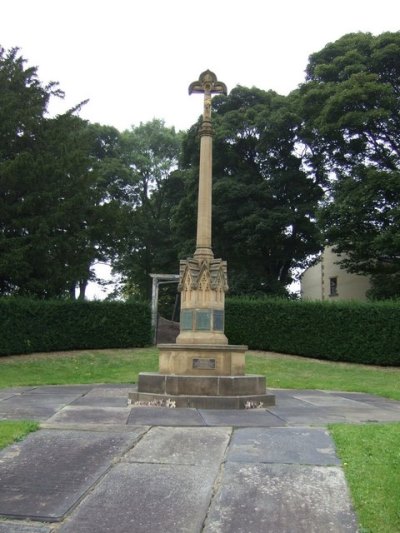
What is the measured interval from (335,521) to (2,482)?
3.16m

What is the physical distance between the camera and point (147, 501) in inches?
184

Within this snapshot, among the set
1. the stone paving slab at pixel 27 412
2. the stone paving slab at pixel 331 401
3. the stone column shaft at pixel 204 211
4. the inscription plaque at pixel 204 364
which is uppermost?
the stone column shaft at pixel 204 211

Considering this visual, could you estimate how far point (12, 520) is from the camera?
14.0ft

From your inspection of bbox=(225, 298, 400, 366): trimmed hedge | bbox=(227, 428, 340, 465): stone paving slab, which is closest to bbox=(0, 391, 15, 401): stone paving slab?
bbox=(227, 428, 340, 465): stone paving slab

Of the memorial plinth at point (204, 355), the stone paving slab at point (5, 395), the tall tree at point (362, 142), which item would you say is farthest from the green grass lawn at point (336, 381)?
the tall tree at point (362, 142)

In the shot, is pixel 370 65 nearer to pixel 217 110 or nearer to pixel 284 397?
pixel 217 110

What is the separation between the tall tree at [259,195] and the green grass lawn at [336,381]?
10.1 metres

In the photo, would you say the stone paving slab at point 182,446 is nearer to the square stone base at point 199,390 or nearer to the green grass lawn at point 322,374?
the square stone base at point 199,390

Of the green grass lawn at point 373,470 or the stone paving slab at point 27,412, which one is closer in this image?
the green grass lawn at point 373,470

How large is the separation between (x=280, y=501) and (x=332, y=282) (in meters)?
34.7

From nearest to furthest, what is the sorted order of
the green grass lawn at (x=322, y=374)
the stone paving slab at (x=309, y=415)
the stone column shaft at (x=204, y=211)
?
the stone paving slab at (x=309, y=415) → the stone column shaft at (x=204, y=211) → the green grass lawn at (x=322, y=374)

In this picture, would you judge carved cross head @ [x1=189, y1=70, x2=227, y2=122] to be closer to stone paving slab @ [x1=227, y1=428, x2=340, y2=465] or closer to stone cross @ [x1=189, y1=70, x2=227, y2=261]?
stone cross @ [x1=189, y1=70, x2=227, y2=261]

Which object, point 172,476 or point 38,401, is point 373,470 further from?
point 38,401

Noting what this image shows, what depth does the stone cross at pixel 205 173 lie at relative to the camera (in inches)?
500
